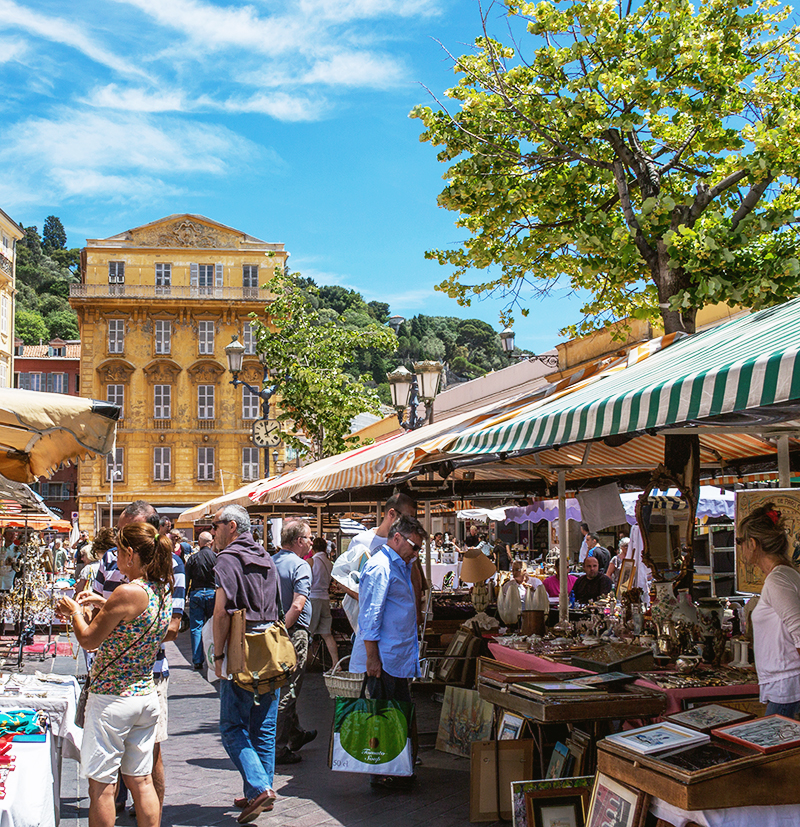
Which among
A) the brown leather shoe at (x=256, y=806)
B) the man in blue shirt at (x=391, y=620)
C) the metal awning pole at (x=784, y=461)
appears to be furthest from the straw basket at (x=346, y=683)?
the metal awning pole at (x=784, y=461)

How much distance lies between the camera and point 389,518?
652 cm

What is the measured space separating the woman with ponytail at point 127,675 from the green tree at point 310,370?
48.1 ft

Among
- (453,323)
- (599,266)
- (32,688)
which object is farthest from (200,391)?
(453,323)

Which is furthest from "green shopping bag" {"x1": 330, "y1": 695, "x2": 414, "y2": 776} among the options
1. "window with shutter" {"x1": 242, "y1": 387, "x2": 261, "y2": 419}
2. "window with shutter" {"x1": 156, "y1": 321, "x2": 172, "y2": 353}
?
"window with shutter" {"x1": 156, "y1": 321, "x2": 172, "y2": 353}

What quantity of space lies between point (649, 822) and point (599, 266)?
6511 millimetres

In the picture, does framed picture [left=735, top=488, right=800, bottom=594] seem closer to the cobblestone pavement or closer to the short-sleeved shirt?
the cobblestone pavement

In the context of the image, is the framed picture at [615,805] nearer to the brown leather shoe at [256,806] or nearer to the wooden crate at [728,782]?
the wooden crate at [728,782]

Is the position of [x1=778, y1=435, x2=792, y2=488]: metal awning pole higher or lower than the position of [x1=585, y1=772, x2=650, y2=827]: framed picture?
higher

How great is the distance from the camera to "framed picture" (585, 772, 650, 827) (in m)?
3.64

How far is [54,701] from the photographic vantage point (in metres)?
4.83

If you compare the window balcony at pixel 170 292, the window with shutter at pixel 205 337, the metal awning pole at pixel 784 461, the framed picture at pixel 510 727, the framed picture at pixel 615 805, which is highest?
the window balcony at pixel 170 292

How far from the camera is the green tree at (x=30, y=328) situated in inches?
2958

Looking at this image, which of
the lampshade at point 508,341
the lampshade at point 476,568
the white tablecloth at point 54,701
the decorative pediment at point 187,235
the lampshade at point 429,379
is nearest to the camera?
the white tablecloth at point 54,701

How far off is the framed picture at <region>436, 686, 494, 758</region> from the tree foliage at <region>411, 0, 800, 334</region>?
399cm
